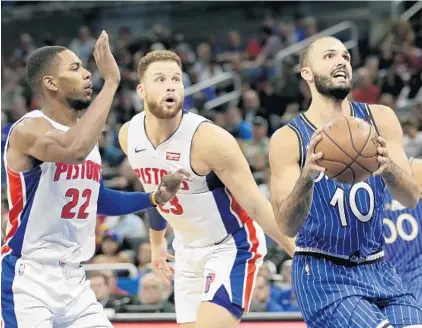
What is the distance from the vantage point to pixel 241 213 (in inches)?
236

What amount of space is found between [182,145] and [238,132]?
7.37m

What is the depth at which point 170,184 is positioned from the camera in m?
5.34

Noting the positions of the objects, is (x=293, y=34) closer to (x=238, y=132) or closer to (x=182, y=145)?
(x=238, y=132)

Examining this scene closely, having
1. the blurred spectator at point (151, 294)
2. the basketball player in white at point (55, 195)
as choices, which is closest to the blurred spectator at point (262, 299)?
the blurred spectator at point (151, 294)

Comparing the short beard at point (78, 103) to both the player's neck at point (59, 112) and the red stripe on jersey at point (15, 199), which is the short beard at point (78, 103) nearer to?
the player's neck at point (59, 112)

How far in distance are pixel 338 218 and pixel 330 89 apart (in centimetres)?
70

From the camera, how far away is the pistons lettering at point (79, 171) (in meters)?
4.97

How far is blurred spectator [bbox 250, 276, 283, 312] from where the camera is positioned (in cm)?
848

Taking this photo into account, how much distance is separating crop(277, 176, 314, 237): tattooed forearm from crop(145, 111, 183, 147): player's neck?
5.23 feet

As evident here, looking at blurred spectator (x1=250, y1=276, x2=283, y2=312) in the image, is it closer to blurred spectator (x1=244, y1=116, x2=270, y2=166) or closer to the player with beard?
the player with beard

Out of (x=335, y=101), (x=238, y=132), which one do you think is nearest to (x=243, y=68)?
(x=238, y=132)

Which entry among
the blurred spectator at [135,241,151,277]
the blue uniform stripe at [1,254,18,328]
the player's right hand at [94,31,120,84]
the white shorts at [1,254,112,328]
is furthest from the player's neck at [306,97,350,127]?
the blurred spectator at [135,241,151,277]

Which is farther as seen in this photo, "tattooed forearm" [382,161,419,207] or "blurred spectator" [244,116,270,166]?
"blurred spectator" [244,116,270,166]

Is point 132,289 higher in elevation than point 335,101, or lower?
lower
